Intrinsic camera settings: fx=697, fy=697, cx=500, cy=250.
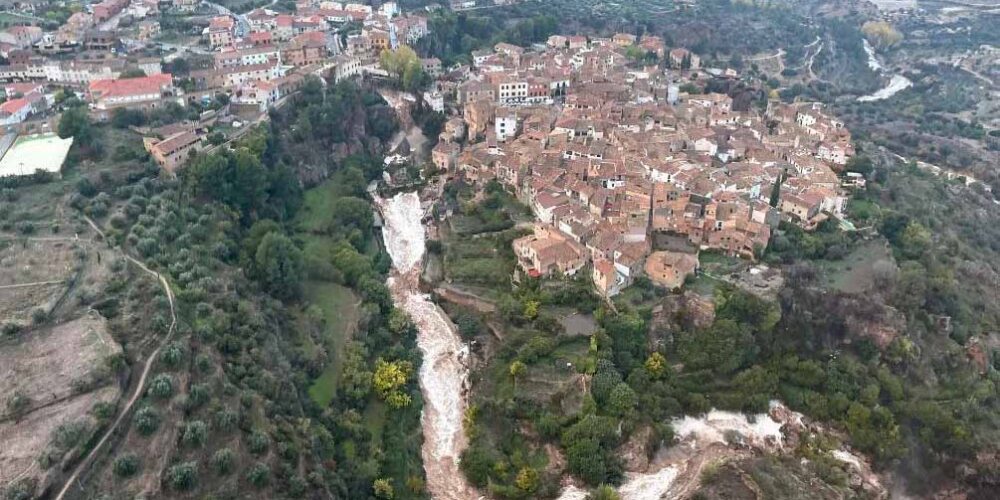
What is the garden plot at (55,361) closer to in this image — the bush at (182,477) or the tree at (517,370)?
the bush at (182,477)

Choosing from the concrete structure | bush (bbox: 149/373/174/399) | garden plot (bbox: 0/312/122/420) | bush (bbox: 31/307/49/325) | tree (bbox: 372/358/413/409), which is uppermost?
the concrete structure

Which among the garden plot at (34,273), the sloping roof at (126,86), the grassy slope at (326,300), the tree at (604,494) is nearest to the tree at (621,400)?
the tree at (604,494)

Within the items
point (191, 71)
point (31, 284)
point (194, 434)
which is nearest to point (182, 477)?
point (194, 434)

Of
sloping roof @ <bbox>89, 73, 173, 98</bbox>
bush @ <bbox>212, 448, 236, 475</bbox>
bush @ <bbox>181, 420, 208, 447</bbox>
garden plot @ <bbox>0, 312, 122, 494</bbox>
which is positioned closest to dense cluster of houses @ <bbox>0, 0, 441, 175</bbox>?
sloping roof @ <bbox>89, 73, 173, 98</bbox>

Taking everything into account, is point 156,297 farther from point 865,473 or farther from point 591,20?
point 591,20

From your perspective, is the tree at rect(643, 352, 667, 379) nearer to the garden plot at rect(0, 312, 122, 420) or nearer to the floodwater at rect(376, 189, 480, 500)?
the floodwater at rect(376, 189, 480, 500)

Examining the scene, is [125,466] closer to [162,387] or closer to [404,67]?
[162,387]
